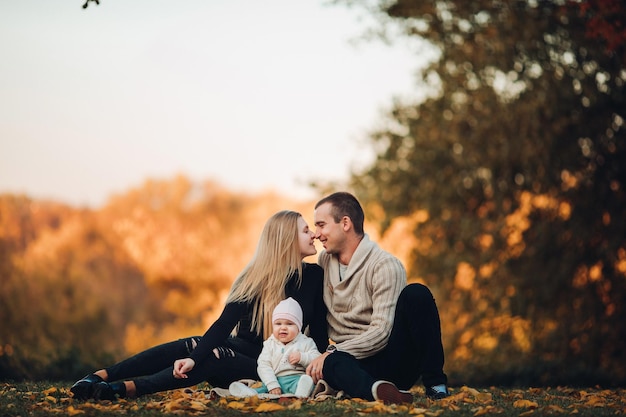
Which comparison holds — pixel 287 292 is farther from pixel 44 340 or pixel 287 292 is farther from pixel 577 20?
pixel 44 340

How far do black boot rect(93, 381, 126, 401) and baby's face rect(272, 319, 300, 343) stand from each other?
1.03m

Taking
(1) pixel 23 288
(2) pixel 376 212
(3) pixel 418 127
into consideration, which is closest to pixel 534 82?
(3) pixel 418 127

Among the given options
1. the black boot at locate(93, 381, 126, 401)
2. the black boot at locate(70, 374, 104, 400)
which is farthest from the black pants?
the black boot at locate(70, 374, 104, 400)

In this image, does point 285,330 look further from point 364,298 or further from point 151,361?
point 151,361

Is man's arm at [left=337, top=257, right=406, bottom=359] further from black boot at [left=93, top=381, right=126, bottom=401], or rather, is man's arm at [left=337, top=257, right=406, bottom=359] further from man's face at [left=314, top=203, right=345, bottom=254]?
black boot at [left=93, top=381, right=126, bottom=401]

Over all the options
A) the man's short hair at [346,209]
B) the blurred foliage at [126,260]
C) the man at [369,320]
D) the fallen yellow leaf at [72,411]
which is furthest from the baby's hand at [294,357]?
the blurred foliage at [126,260]

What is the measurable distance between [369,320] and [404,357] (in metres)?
0.34

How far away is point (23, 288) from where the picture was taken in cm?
2502

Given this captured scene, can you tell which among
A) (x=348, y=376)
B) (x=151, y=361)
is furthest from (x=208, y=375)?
(x=348, y=376)

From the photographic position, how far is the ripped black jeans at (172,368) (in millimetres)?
5270

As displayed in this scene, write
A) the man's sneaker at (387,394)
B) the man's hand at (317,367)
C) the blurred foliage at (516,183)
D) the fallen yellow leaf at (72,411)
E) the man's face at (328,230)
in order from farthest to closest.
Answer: the blurred foliage at (516,183) < the man's face at (328,230) < the man's hand at (317,367) < the man's sneaker at (387,394) < the fallen yellow leaf at (72,411)

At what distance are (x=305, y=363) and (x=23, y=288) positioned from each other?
2169cm

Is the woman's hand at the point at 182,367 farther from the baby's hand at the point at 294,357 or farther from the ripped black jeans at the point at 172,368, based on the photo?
the baby's hand at the point at 294,357

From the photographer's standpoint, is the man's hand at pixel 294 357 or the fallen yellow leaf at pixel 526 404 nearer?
the fallen yellow leaf at pixel 526 404
